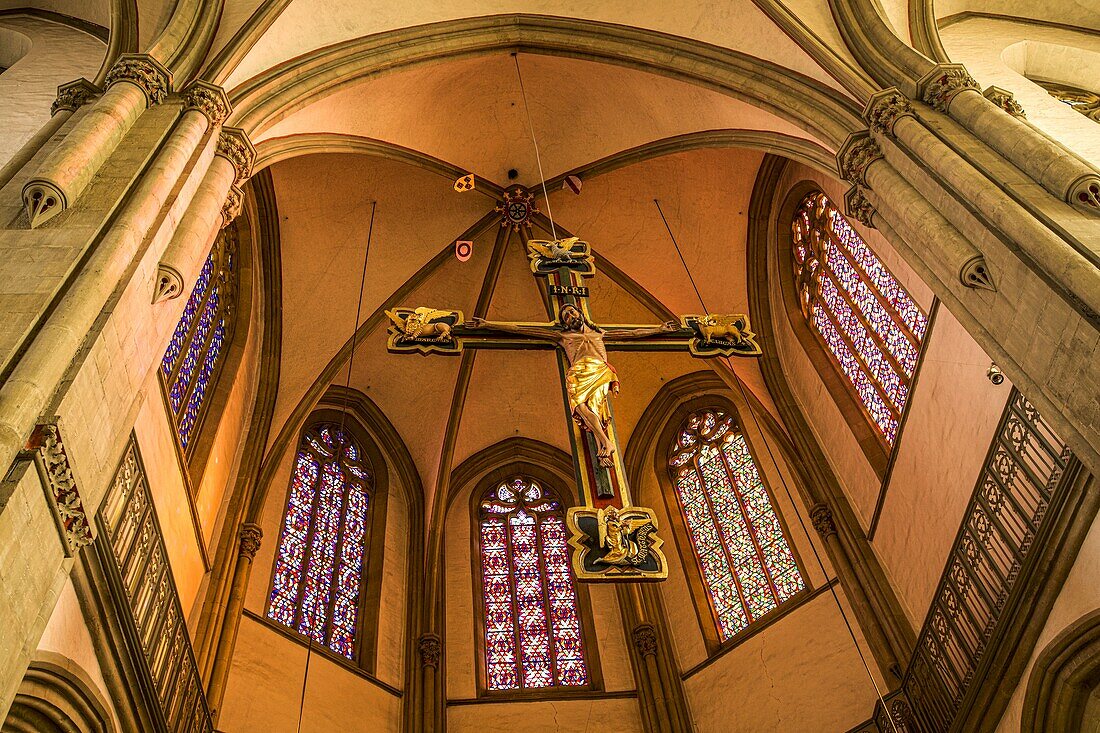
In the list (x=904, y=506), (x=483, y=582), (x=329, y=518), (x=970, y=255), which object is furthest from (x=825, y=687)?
(x=329, y=518)

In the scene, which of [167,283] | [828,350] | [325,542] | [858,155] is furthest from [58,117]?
[828,350]

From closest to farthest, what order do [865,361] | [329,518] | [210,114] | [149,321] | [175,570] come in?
1. [149,321]
2. [210,114]
3. [175,570]
4. [865,361]
5. [329,518]

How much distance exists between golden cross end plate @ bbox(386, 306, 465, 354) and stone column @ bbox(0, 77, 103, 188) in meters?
2.63

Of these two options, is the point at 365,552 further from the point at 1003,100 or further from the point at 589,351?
the point at 1003,100

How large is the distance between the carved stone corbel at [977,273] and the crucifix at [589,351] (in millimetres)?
1768

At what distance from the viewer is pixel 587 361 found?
757 cm

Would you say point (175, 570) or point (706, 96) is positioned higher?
point (706, 96)

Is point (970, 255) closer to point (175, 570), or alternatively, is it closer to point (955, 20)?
point (955, 20)

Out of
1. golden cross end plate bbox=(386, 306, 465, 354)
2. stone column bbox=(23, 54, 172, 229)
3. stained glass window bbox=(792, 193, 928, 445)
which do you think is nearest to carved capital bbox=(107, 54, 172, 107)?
stone column bbox=(23, 54, 172, 229)

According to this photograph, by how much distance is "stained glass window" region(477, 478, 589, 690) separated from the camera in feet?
38.1

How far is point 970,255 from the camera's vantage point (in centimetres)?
652

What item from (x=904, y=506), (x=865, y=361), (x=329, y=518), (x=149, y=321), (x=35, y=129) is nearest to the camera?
(x=149, y=321)

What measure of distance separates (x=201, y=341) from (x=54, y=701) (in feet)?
16.9

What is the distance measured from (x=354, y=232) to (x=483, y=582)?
4.87m
